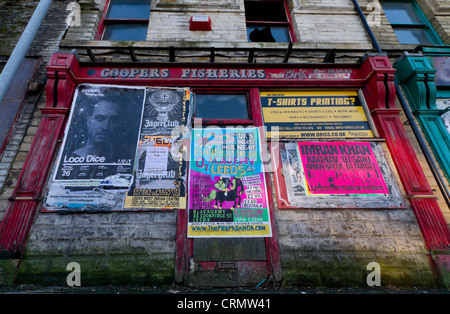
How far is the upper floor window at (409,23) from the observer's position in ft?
22.0

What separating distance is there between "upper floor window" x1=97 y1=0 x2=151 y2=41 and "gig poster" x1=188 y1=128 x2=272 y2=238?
12.2 feet

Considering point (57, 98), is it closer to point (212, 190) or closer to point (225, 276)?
point (212, 190)

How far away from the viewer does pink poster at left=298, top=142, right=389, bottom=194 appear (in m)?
4.17

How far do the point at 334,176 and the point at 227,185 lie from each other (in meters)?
1.95

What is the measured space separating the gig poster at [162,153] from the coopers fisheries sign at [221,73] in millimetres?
406

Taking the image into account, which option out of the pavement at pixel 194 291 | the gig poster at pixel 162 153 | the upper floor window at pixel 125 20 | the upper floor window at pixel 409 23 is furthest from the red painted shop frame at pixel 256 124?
the upper floor window at pixel 409 23

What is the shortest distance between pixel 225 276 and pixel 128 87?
4.08 m

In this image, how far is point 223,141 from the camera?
4.57 m

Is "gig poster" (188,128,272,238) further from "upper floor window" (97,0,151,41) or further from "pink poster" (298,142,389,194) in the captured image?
"upper floor window" (97,0,151,41)

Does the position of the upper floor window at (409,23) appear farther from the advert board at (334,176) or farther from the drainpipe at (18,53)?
the drainpipe at (18,53)

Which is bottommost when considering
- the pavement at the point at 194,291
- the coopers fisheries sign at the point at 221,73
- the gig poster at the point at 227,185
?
the pavement at the point at 194,291
